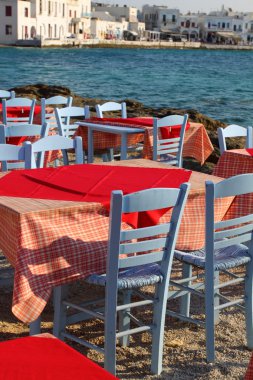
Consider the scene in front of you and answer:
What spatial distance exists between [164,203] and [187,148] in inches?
159

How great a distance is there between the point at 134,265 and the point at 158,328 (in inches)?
12.4

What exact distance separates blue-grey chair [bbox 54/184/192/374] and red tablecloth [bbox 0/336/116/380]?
1036 millimetres

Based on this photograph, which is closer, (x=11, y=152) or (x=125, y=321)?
(x=125, y=321)

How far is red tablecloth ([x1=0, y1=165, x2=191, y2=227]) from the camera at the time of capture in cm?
301

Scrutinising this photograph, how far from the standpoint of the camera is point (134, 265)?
2.81m

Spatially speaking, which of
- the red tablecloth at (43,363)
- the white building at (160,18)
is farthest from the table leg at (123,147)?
the white building at (160,18)

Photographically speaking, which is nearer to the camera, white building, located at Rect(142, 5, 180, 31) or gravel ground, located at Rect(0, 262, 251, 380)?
gravel ground, located at Rect(0, 262, 251, 380)

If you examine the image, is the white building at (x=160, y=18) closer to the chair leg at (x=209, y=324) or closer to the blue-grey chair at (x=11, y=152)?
the blue-grey chair at (x=11, y=152)

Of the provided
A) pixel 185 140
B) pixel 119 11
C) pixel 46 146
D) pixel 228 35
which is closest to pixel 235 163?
pixel 46 146

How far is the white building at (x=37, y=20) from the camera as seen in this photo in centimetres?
7588

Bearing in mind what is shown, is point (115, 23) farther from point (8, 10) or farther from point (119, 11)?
point (8, 10)

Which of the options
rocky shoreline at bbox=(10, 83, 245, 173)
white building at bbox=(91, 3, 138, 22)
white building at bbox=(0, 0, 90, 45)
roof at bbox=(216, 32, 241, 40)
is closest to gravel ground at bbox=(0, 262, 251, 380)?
rocky shoreline at bbox=(10, 83, 245, 173)

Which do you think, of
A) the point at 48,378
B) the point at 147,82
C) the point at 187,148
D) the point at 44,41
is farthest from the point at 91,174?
the point at 44,41

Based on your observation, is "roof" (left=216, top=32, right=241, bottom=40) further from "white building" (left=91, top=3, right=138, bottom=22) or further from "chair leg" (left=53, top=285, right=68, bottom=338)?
"chair leg" (left=53, top=285, right=68, bottom=338)
